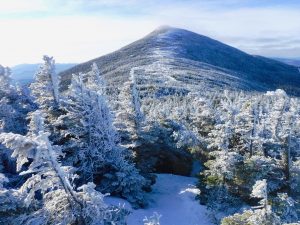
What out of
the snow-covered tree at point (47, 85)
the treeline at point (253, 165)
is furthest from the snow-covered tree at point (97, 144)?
the treeline at point (253, 165)

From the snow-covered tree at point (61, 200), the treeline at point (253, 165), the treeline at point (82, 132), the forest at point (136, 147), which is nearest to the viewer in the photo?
the snow-covered tree at point (61, 200)

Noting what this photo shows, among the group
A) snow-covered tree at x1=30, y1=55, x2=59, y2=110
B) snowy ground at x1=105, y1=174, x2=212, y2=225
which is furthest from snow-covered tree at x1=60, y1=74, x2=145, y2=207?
snow-covered tree at x1=30, y1=55, x2=59, y2=110

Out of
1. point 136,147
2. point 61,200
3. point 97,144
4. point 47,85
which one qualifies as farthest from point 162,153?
point 61,200

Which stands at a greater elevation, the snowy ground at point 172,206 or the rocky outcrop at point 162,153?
the rocky outcrop at point 162,153

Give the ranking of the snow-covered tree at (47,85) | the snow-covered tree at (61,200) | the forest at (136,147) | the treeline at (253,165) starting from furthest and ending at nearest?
the snow-covered tree at (47,85) → the forest at (136,147) → the treeline at (253,165) → the snow-covered tree at (61,200)

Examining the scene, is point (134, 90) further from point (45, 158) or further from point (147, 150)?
point (45, 158)

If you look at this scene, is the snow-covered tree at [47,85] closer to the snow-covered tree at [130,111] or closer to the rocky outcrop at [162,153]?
the snow-covered tree at [130,111]

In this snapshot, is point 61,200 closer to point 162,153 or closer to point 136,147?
point 136,147

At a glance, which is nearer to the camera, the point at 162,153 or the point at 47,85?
the point at 47,85
